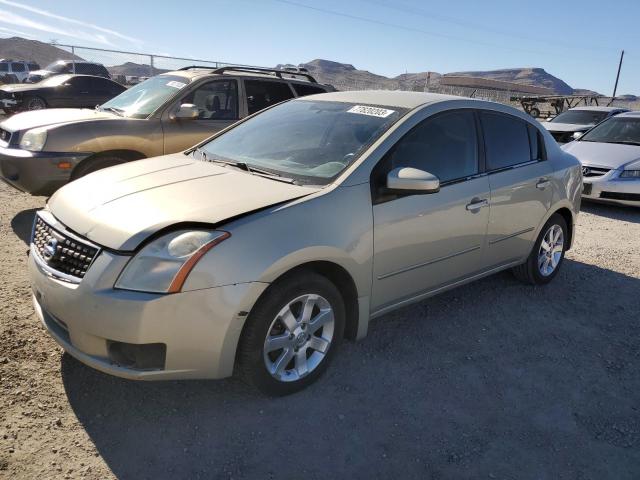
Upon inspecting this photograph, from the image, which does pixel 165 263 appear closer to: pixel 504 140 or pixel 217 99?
pixel 504 140

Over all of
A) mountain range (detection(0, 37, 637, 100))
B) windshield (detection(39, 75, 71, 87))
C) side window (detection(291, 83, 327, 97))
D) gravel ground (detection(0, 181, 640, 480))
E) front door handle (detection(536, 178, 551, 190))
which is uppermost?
mountain range (detection(0, 37, 637, 100))

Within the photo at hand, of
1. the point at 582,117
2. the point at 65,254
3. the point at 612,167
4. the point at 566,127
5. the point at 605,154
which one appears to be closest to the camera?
the point at 65,254

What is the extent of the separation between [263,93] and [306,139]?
11.4 ft

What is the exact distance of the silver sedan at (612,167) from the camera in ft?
26.1

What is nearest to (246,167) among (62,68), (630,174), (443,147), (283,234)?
(283,234)

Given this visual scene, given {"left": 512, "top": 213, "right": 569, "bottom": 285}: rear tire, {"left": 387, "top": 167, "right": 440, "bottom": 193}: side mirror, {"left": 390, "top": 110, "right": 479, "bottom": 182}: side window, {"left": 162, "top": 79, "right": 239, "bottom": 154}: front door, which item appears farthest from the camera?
{"left": 162, "top": 79, "right": 239, "bottom": 154}: front door

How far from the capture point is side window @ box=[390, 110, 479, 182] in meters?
3.40

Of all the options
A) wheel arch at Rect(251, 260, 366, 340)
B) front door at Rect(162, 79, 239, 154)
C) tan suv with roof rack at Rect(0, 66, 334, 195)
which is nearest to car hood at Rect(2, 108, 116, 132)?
tan suv with roof rack at Rect(0, 66, 334, 195)

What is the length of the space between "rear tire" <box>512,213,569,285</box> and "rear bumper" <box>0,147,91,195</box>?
462 cm

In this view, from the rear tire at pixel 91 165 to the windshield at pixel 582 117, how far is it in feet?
37.8

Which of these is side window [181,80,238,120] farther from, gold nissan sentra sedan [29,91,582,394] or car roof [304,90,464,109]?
car roof [304,90,464,109]

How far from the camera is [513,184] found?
411cm

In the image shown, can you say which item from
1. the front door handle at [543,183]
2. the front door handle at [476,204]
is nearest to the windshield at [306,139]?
the front door handle at [476,204]

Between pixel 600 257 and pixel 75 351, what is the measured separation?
5.59 meters
